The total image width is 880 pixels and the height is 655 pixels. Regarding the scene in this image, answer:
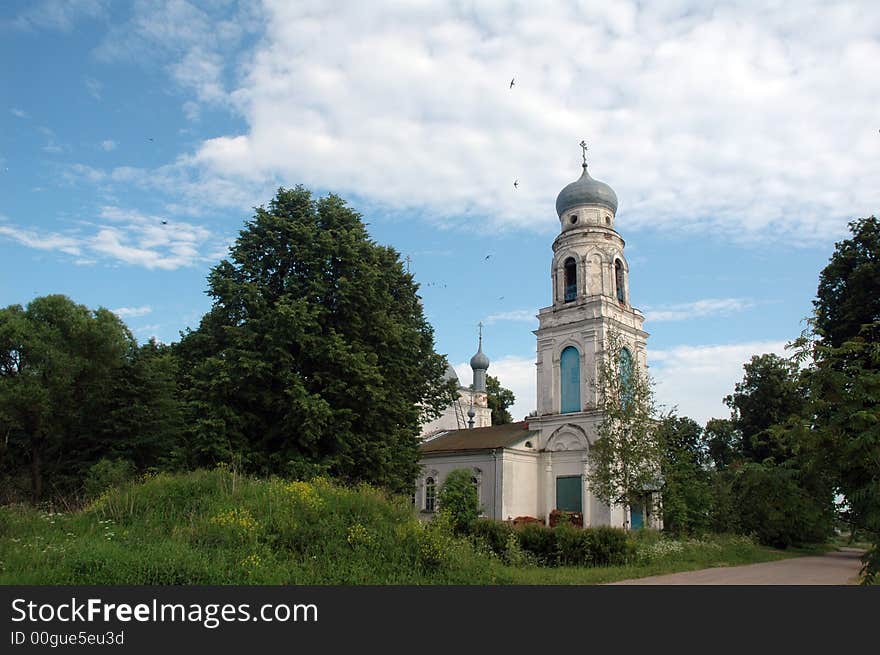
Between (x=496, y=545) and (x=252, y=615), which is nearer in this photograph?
(x=252, y=615)

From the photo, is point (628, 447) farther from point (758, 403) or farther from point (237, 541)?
point (758, 403)

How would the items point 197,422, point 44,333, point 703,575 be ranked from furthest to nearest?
point 44,333
point 197,422
point 703,575

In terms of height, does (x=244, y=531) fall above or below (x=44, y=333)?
below

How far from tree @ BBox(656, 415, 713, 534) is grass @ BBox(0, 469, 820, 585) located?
9844mm

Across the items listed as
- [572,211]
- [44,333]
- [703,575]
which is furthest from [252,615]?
[572,211]

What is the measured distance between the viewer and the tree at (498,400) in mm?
66500

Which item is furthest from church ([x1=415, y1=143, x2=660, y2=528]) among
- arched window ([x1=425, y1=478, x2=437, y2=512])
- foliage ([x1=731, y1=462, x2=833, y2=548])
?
foliage ([x1=731, y1=462, x2=833, y2=548])

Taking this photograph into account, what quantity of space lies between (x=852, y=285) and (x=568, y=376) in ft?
44.8

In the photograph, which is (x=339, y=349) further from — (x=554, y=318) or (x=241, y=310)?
(x=554, y=318)

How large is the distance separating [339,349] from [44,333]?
14.3 m

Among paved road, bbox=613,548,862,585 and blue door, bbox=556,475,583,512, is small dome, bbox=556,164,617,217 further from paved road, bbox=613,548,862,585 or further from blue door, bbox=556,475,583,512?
paved road, bbox=613,548,862,585

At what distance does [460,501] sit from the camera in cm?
2014

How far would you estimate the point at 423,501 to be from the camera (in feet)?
137

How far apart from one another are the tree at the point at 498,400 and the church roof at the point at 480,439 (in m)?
21.4
